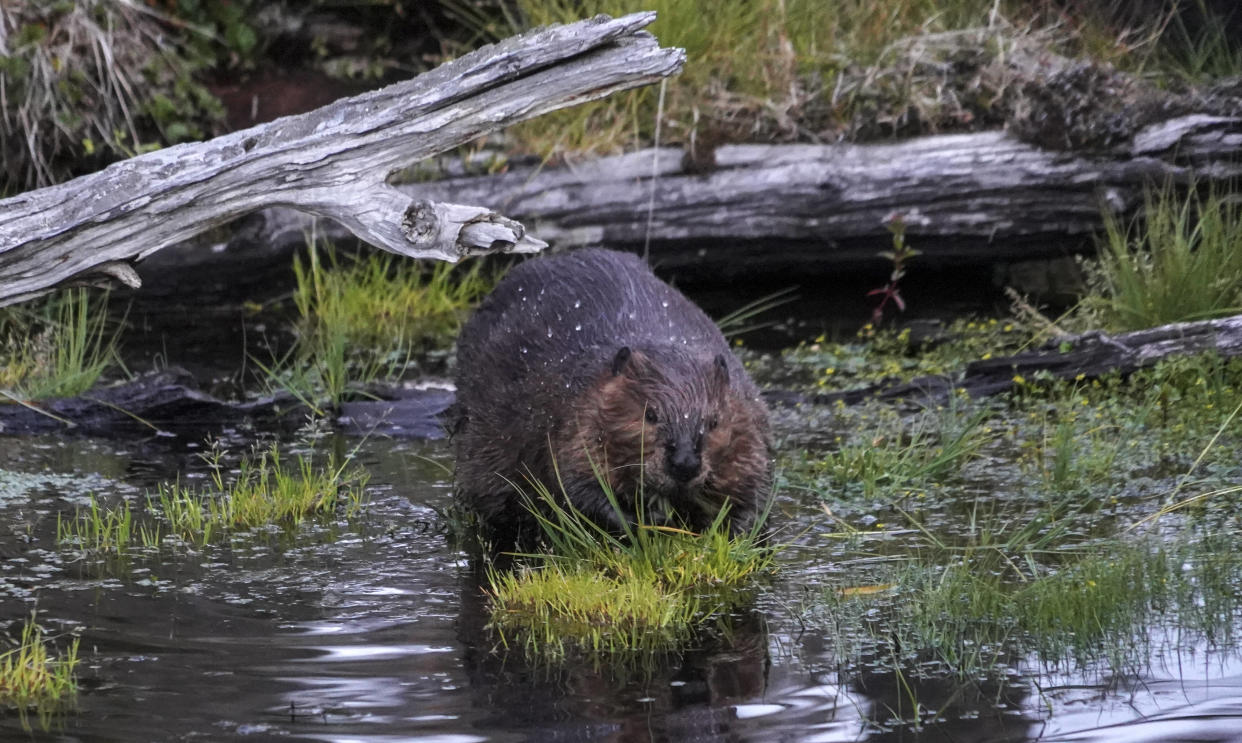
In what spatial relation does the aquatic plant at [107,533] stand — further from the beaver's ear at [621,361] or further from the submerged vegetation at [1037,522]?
the submerged vegetation at [1037,522]

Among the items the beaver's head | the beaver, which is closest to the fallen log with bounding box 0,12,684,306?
the beaver

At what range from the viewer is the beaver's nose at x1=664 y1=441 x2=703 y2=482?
4.38m

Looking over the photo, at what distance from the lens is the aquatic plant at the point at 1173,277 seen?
661 centimetres

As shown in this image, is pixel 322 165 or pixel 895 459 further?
pixel 895 459

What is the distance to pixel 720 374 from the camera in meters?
4.69

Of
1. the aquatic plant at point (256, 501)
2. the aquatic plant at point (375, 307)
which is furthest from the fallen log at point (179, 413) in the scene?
the aquatic plant at point (256, 501)

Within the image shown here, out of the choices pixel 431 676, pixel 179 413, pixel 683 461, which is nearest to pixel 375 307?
pixel 179 413

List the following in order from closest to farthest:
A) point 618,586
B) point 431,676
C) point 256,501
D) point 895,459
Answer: point 431,676, point 618,586, point 256,501, point 895,459

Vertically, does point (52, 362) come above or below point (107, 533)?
above

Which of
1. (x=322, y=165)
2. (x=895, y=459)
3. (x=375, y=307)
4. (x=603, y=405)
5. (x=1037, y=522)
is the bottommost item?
(x=895, y=459)

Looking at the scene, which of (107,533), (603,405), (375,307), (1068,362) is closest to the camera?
(603,405)

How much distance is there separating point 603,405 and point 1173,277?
333 centimetres

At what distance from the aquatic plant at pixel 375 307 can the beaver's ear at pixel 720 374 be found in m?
3.16

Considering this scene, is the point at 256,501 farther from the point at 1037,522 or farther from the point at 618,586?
the point at 1037,522
